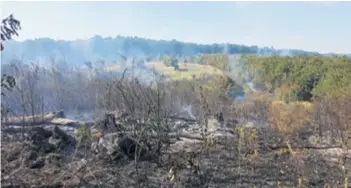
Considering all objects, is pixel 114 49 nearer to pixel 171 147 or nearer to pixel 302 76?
pixel 302 76

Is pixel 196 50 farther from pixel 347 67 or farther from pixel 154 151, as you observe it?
pixel 154 151

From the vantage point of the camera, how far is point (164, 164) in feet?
24.6

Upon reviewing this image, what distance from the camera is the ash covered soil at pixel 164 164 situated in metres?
6.57

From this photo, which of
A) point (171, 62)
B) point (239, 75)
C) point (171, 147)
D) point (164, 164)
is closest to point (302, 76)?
point (239, 75)

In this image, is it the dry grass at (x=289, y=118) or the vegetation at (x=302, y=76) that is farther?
the vegetation at (x=302, y=76)

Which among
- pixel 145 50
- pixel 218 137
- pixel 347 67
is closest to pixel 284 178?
pixel 218 137

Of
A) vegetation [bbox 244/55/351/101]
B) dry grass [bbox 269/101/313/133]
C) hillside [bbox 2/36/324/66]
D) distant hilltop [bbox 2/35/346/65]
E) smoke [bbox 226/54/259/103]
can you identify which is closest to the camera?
dry grass [bbox 269/101/313/133]

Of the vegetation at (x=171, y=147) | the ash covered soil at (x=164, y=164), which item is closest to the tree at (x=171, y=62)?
the vegetation at (x=171, y=147)

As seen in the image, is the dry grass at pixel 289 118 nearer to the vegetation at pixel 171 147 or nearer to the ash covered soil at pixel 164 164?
the vegetation at pixel 171 147

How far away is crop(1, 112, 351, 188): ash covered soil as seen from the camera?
6.57m

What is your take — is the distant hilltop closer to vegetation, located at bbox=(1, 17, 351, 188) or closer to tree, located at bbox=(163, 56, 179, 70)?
tree, located at bbox=(163, 56, 179, 70)

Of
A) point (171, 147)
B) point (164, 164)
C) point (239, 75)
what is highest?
point (164, 164)

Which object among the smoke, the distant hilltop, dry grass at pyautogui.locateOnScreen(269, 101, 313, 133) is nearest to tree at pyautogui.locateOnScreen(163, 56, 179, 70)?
the smoke

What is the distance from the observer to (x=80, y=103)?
22297mm
